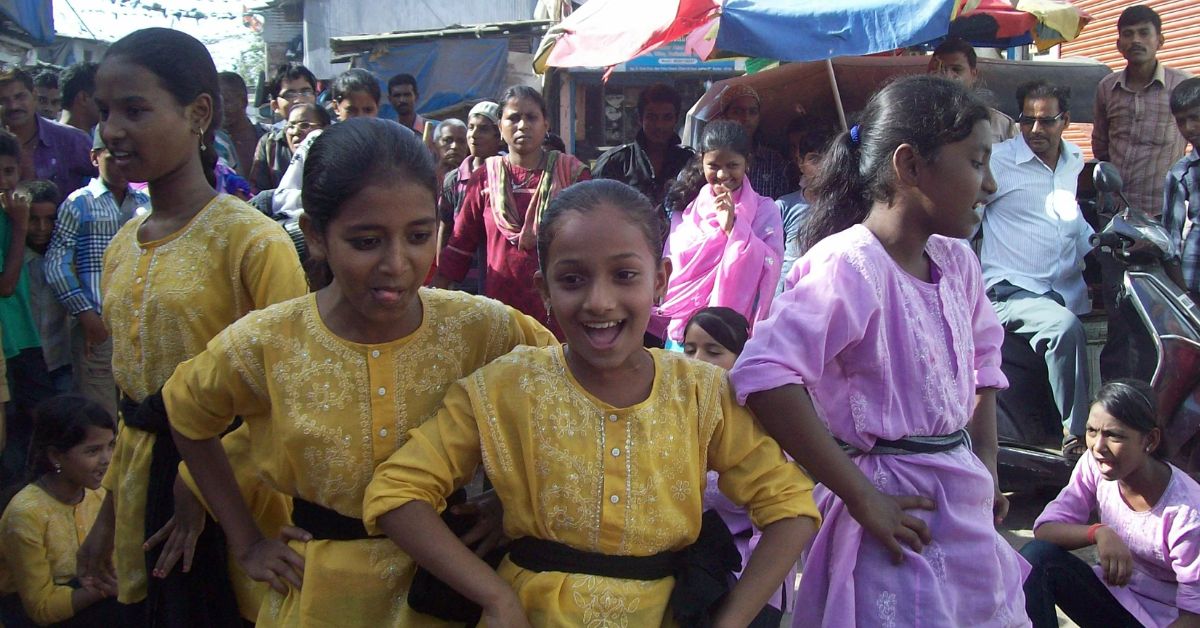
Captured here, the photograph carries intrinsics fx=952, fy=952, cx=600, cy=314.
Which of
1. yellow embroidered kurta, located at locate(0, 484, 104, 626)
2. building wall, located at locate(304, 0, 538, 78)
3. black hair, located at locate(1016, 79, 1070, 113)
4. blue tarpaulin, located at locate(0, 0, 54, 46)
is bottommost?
yellow embroidered kurta, located at locate(0, 484, 104, 626)

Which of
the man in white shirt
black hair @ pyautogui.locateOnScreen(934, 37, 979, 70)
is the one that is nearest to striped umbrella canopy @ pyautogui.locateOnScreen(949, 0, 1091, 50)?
black hair @ pyautogui.locateOnScreen(934, 37, 979, 70)

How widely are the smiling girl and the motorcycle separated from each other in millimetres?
2345

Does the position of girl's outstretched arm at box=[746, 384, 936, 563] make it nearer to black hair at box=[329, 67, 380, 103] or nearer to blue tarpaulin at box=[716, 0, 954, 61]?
blue tarpaulin at box=[716, 0, 954, 61]

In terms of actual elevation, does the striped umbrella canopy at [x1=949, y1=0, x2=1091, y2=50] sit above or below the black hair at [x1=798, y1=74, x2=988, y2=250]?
above

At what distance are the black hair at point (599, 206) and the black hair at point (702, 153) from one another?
2.81 meters

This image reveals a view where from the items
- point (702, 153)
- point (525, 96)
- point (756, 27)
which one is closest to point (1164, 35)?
point (756, 27)

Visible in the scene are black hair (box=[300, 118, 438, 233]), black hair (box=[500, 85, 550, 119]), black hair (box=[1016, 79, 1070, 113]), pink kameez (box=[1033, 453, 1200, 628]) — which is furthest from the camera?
black hair (box=[1016, 79, 1070, 113])

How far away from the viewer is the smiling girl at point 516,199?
4.79m

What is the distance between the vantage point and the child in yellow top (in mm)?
3293

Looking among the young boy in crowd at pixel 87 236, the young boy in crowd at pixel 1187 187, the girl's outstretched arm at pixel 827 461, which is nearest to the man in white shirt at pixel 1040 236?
the young boy in crowd at pixel 1187 187

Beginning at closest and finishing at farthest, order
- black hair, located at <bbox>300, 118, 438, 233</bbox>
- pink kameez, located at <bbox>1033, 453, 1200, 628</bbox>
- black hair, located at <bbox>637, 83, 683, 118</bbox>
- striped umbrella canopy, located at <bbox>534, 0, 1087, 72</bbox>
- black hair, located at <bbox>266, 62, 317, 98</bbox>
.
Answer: black hair, located at <bbox>300, 118, 438, 233</bbox>, pink kameez, located at <bbox>1033, 453, 1200, 628</bbox>, striped umbrella canopy, located at <bbox>534, 0, 1087, 72</bbox>, black hair, located at <bbox>637, 83, 683, 118</bbox>, black hair, located at <bbox>266, 62, 317, 98</bbox>

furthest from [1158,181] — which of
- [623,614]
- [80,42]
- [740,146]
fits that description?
[80,42]

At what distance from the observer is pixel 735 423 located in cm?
183

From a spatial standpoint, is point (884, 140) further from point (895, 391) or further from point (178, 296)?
point (178, 296)
